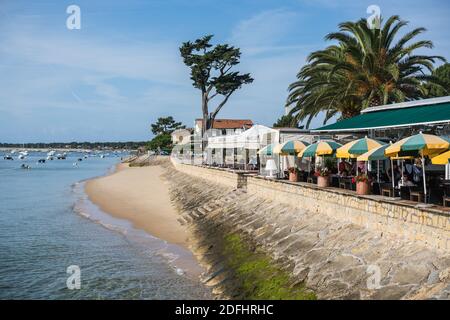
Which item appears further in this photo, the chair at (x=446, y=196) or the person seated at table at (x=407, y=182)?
the person seated at table at (x=407, y=182)

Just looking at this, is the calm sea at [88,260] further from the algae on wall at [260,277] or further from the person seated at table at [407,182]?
the person seated at table at [407,182]

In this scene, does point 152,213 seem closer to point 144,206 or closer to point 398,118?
point 144,206

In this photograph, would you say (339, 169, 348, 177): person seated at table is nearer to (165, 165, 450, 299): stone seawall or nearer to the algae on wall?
(165, 165, 450, 299): stone seawall

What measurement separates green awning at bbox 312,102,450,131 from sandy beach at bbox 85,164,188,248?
8807mm

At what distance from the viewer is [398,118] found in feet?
56.1

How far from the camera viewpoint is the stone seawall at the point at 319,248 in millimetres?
10086

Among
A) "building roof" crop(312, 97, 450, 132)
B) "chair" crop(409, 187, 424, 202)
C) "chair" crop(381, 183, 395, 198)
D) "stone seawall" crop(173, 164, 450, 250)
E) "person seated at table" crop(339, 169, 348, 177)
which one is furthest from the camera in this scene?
"person seated at table" crop(339, 169, 348, 177)

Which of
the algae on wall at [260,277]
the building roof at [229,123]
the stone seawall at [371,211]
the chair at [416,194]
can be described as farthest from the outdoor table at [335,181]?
the building roof at [229,123]

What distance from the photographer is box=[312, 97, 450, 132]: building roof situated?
15.1 m

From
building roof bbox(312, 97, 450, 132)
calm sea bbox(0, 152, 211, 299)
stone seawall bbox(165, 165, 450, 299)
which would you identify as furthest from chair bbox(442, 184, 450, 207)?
calm sea bbox(0, 152, 211, 299)

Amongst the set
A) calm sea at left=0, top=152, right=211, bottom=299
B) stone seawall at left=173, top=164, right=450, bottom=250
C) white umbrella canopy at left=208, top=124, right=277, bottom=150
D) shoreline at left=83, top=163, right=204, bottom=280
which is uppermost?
white umbrella canopy at left=208, top=124, right=277, bottom=150

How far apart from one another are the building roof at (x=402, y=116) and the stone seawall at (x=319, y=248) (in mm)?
3432

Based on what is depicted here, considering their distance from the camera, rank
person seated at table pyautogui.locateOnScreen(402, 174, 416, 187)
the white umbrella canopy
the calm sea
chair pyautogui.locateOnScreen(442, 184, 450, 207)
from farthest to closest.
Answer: the white umbrella canopy, the calm sea, person seated at table pyautogui.locateOnScreen(402, 174, 416, 187), chair pyautogui.locateOnScreen(442, 184, 450, 207)
